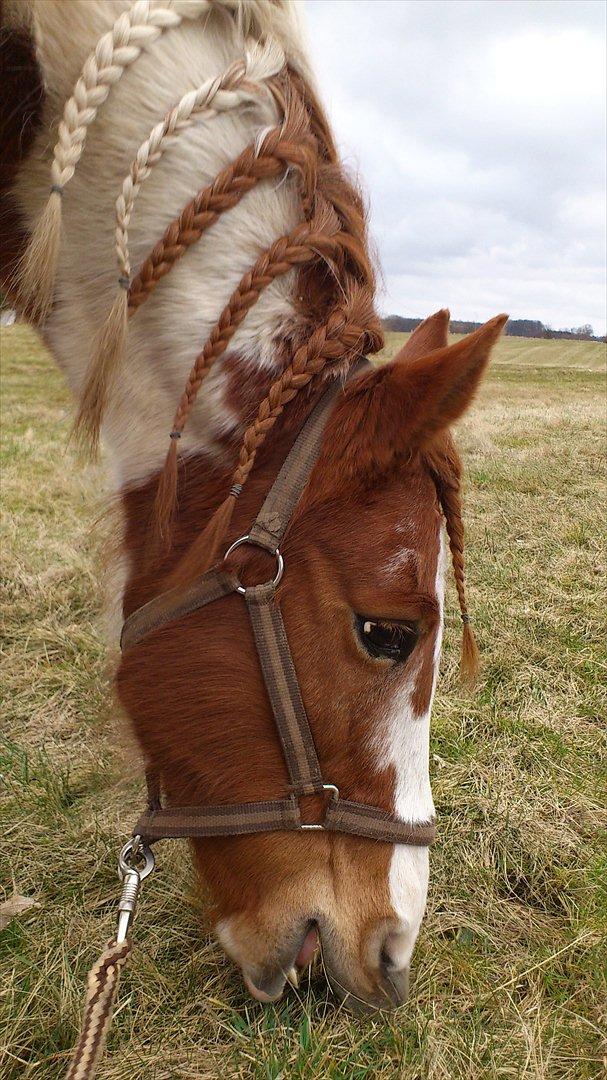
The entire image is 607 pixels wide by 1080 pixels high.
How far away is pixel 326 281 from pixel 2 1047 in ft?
6.47

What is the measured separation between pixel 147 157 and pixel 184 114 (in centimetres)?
12

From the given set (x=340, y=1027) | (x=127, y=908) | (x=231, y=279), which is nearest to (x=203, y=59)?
(x=231, y=279)

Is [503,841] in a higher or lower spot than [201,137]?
lower

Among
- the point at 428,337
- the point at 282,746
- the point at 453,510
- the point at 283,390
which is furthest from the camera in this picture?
the point at 428,337

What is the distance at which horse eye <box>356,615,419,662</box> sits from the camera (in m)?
1.54

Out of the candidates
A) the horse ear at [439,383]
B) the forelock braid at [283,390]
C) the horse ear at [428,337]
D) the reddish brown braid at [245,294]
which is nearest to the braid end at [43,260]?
the reddish brown braid at [245,294]

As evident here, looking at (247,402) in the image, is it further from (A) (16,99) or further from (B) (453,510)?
(A) (16,99)

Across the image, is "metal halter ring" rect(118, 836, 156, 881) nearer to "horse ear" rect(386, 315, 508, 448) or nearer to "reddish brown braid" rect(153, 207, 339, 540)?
"reddish brown braid" rect(153, 207, 339, 540)

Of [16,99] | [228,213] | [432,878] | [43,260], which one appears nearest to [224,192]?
[228,213]

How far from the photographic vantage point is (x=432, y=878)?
2.31 metres

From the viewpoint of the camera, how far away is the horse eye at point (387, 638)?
1540 mm

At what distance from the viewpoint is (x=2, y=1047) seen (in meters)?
1.67

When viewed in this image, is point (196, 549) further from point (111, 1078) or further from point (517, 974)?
point (517, 974)

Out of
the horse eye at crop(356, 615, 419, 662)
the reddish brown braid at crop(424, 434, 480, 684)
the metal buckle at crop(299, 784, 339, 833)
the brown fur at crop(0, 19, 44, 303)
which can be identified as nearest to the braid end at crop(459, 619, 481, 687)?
the reddish brown braid at crop(424, 434, 480, 684)
